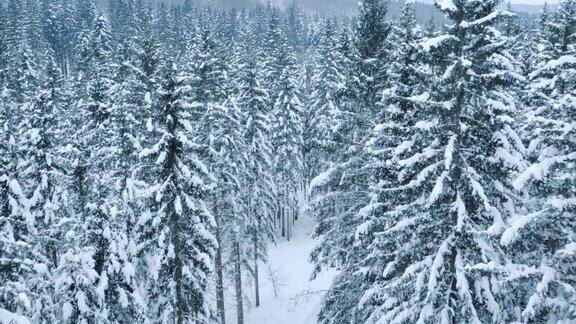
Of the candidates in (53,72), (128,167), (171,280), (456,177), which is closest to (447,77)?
(456,177)

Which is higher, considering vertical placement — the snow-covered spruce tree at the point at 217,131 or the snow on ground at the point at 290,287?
the snow-covered spruce tree at the point at 217,131

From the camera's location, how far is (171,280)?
20.2 meters

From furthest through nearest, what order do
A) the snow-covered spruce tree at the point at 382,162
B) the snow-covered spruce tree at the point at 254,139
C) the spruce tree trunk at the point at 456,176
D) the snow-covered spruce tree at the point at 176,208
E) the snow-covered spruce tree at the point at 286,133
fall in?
the snow-covered spruce tree at the point at 286,133 < the snow-covered spruce tree at the point at 254,139 < the snow-covered spruce tree at the point at 176,208 < the snow-covered spruce tree at the point at 382,162 < the spruce tree trunk at the point at 456,176

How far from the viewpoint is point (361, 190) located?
64.7ft

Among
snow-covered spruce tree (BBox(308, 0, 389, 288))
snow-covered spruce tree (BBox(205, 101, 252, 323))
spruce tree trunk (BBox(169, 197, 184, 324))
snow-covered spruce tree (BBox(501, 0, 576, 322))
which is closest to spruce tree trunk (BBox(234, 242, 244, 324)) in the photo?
snow-covered spruce tree (BBox(205, 101, 252, 323))

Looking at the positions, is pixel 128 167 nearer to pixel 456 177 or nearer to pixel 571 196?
pixel 456 177

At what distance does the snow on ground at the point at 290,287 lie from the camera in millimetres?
35500

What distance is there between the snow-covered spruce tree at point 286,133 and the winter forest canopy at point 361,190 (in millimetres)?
7691

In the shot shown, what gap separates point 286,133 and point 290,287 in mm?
13518

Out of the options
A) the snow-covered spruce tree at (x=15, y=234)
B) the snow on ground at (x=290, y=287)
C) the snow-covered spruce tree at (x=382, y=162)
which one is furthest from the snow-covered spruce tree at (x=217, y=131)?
the snow-covered spruce tree at (x=382, y=162)

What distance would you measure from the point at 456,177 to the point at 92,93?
2050 cm

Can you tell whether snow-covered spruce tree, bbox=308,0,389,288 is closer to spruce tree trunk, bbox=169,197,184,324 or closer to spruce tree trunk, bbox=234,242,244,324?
spruce tree trunk, bbox=169,197,184,324

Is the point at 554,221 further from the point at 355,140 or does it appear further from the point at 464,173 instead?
the point at 355,140

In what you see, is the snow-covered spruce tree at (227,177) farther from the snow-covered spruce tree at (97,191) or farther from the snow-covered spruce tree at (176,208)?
the snow-covered spruce tree at (176,208)
